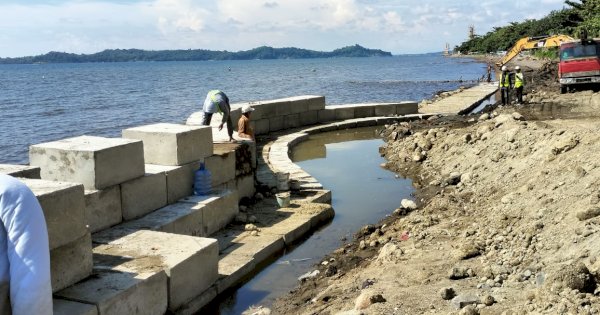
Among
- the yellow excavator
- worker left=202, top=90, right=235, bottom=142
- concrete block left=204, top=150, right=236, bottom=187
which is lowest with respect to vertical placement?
concrete block left=204, top=150, right=236, bottom=187

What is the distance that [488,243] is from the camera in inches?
277

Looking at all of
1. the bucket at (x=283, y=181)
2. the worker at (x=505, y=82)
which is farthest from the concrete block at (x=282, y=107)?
the bucket at (x=283, y=181)

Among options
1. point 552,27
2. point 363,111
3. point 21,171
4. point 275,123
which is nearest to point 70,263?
point 21,171

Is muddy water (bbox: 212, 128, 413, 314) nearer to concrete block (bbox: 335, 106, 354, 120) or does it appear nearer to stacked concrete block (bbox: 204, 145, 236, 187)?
concrete block (bbox: 335, 106, 354, 120)

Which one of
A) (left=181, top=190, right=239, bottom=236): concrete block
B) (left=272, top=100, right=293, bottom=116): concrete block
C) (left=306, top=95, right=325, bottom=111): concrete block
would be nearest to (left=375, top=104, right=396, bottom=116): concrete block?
(left=306, top=95, right=325, bottom=111): concrete block

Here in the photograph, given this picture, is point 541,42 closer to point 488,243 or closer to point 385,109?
point 385,109

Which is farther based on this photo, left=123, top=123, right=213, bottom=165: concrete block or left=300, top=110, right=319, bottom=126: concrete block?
left=300, top=110, right=319, bottom=126: concrete block

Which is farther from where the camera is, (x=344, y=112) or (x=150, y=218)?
(x=344, y=112)

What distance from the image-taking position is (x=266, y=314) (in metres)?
6.42

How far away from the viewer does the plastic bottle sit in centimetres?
885

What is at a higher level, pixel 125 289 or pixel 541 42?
pixel 541 42

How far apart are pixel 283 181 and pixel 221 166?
5.41 feet

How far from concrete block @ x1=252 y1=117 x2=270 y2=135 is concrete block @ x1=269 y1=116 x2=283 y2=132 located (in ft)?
0.63

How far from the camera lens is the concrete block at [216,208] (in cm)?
851
